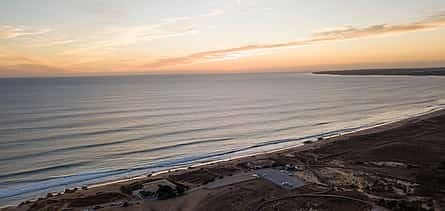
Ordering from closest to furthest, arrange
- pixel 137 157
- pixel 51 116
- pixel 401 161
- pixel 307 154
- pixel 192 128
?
pixel 401 161
pixel 307 154
pixel 137 157
pixel 192 128
pixel 51 116

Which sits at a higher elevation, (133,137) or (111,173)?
(133,137)

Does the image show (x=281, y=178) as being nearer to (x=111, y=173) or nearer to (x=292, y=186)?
(x=292, y=186)

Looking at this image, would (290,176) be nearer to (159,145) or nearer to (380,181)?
(380,181)

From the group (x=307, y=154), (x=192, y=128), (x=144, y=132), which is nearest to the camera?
(x=307, y=154)

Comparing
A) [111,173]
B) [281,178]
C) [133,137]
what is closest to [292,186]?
[281,178]

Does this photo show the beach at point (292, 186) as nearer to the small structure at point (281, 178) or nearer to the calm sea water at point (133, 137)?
the small structure at point (281, 178)

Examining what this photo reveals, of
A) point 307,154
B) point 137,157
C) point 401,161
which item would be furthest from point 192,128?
point 401,161

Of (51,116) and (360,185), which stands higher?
(51,116)

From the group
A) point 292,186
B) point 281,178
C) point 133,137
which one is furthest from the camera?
point 133,137

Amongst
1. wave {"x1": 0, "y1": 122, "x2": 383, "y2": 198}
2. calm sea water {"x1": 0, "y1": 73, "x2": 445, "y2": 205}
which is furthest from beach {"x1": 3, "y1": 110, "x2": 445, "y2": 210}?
calm sea water {"x1": 0, "y1": 73, "x2": 445, "y2": 205}
